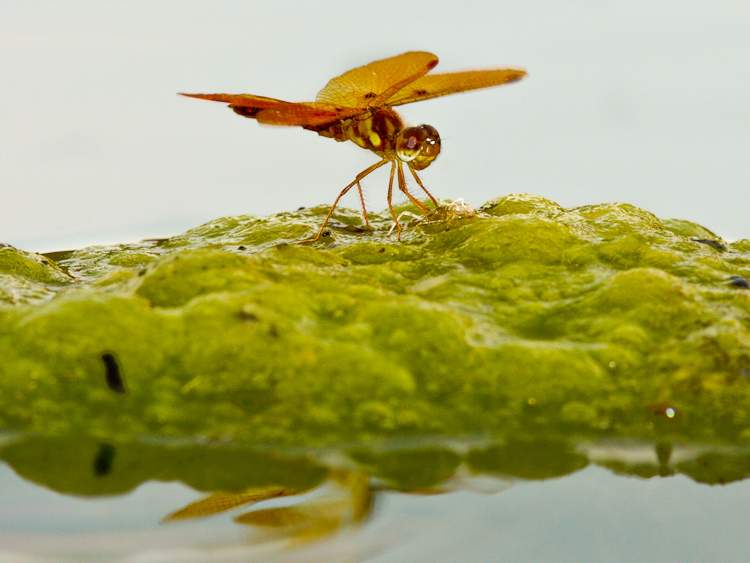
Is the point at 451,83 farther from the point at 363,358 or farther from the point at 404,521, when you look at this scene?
the point at 404,521

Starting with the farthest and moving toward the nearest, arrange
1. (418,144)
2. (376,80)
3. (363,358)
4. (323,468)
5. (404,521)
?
(418,144)
(376,80)
(363,358)
(323,468)
(404,521)

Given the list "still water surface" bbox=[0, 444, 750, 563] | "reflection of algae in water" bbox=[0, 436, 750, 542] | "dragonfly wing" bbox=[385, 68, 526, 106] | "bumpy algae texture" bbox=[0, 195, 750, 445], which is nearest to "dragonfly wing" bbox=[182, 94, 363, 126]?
"dragonfly wing" bbox=[385, 68, 526, 106]

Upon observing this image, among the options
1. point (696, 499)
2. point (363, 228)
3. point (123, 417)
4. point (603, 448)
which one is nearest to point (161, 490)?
point (123, 417)

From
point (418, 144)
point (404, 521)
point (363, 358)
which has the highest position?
point (418, 144)

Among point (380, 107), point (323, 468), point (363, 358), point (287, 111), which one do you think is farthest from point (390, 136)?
point (323, 468)

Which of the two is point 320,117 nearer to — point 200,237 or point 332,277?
point 200,237

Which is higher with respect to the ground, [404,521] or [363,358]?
[363,358]

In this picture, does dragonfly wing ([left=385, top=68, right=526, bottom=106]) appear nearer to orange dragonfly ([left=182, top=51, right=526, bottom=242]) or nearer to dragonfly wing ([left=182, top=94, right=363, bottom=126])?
orange dragonfly ([left=182, top=51, right=526, bottom=242])
